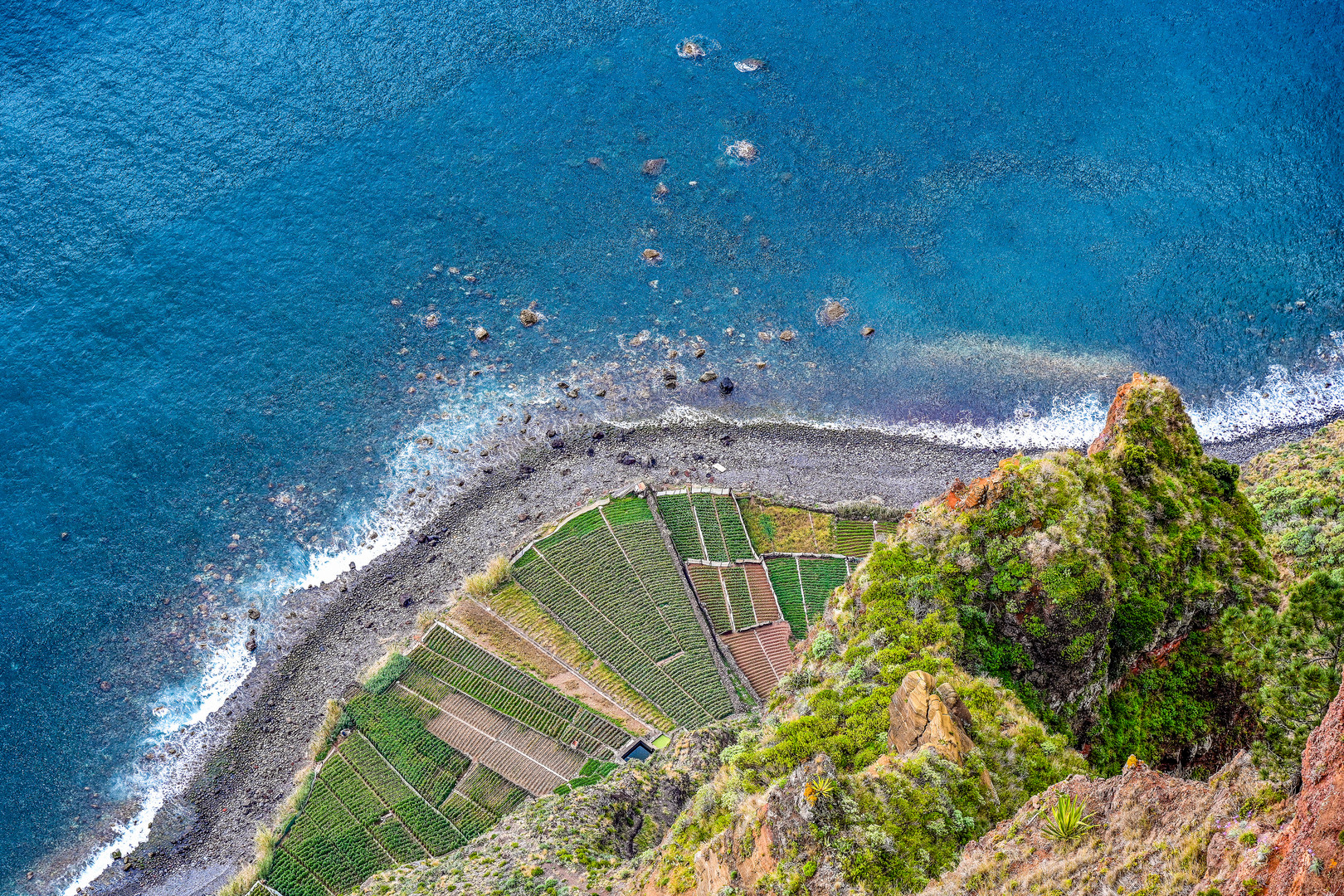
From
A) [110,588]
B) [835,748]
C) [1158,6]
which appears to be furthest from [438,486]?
[1158,6]

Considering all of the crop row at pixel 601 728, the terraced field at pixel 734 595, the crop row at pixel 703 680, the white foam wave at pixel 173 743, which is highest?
the terraced field at pixel 734 595

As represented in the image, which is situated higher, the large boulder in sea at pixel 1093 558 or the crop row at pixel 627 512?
the large boulder in sea at pixel 1093 558

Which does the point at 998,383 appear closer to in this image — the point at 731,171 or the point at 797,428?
the point at 797,428

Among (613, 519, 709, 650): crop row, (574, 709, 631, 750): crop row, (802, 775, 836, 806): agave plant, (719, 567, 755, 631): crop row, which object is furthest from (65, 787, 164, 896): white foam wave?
(802, 775, 836, 806): agave plant

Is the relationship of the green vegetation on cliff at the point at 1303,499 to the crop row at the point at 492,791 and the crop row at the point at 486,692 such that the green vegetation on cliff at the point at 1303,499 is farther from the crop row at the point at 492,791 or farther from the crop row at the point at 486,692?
the crop row at the point at 492,791

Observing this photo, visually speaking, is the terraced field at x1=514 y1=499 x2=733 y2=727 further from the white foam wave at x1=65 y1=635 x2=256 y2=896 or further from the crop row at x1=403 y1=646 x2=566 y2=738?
the white foam wave at x1=65 y1=635 x2=256 y2=896

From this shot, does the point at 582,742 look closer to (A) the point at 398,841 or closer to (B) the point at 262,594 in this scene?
(A) the point at 398,841

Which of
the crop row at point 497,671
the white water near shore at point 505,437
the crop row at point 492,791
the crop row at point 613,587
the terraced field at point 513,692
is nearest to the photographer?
the crop row at point 492,791

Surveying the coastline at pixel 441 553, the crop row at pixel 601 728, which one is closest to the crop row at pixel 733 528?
the coastline at pixel 441 553
